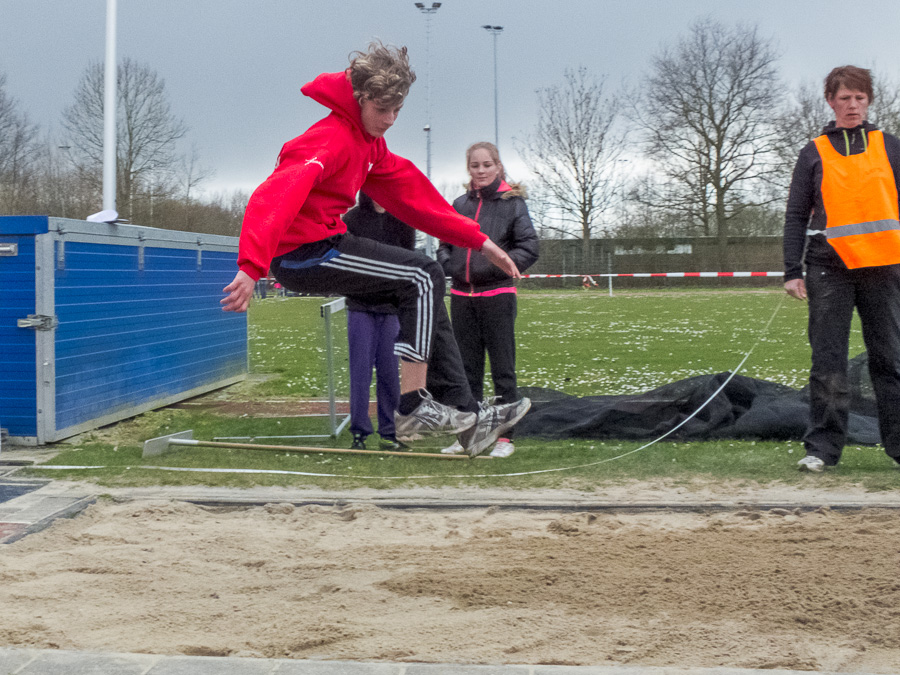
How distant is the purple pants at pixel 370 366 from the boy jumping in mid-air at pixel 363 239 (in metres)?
0.97

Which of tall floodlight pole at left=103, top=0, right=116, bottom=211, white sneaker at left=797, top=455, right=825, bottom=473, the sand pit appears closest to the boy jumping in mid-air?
the sand pit

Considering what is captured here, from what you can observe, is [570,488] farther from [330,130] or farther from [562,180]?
[562,180]

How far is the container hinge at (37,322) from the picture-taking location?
6199 millimetres

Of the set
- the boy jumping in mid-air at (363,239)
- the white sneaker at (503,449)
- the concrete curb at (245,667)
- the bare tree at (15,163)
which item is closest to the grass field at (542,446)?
the white sneaker at (503,449)

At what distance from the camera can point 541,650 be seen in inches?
102

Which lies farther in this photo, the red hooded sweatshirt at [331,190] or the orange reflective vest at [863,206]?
the orange reflective vest at [863,206]

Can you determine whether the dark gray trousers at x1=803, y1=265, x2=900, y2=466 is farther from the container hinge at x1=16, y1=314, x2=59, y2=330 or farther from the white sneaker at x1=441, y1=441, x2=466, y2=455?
the container hinge at x1=16, y1=314, x2=59, y2=330

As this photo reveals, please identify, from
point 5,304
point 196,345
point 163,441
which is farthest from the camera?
point 196,345

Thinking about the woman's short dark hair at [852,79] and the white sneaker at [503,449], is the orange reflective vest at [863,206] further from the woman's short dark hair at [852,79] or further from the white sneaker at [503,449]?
the white sneaker at [503,449]

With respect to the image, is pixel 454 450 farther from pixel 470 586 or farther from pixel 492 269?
pixel 470 586

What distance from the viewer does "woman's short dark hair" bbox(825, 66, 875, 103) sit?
→ 5086 mm

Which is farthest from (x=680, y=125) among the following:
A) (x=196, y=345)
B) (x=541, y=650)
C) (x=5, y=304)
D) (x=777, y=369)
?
(x=541, y=650)

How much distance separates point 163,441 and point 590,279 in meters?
37.8

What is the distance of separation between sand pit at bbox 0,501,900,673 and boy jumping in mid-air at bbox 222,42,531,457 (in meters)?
0.95
